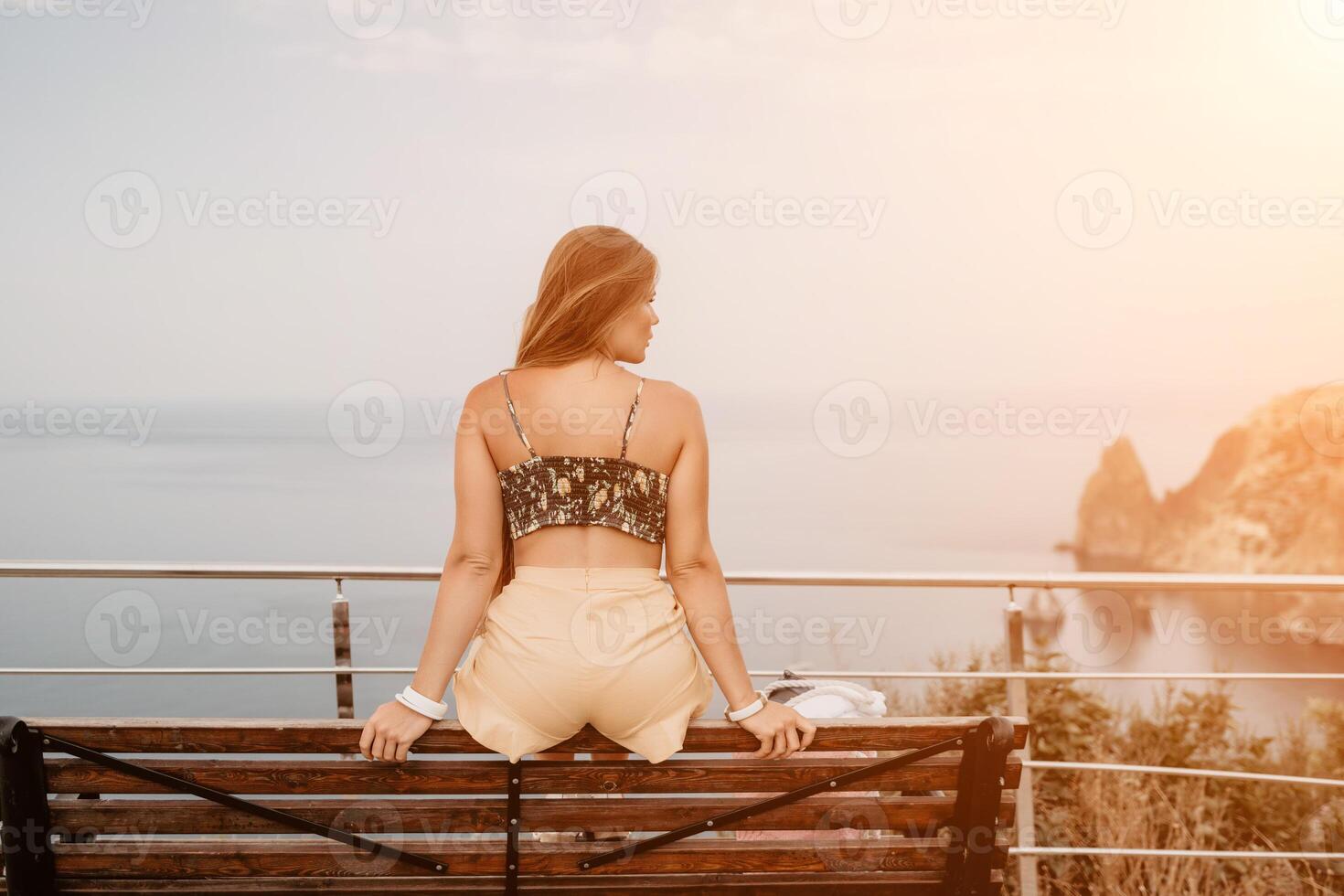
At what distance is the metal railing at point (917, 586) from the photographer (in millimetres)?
2506

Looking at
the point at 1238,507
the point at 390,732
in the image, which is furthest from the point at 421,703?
the point at 1238,507

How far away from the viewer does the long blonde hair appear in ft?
5.94

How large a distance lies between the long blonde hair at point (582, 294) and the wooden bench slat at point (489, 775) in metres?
0.35

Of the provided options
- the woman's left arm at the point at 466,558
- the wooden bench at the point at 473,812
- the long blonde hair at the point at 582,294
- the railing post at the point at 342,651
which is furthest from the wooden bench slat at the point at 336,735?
the railing post at the point at 342,651

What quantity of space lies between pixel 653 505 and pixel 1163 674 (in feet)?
4.93

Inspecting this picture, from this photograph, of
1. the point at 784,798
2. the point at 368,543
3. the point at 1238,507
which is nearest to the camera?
the point at 784,798

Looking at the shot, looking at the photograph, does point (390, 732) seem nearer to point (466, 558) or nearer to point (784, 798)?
point (466, 558)

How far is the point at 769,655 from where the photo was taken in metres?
6.51

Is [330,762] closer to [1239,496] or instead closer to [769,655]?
[769,655]

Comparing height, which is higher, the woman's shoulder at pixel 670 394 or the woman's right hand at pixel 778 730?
the woman's shoulder at pixel 670 394

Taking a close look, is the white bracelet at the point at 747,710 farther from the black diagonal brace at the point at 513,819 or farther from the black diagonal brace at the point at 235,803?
the black diagonal brace at the point at 235,803

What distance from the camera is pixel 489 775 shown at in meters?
1.68

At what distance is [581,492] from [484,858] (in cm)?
63

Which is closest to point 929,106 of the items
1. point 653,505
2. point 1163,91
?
point 1163,91
